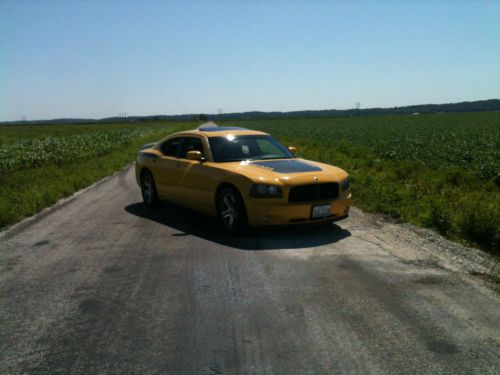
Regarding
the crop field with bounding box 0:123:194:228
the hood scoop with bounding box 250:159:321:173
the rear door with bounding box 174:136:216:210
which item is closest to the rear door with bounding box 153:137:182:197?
the rear door with bounding box 174:136:216:210

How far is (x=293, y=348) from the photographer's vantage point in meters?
3.26

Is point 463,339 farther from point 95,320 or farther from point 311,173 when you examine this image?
point 311,173

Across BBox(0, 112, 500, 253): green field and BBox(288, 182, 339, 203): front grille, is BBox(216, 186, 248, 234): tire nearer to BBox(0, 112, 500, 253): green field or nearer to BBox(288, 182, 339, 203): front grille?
BBox(288, 182, 339, 203): front grille

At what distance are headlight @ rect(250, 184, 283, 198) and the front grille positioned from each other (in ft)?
0.59

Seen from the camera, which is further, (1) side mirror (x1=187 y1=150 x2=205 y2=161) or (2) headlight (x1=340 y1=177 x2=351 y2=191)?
(1) side mirror (x1=187 y1=150 x2=205 y2=161)

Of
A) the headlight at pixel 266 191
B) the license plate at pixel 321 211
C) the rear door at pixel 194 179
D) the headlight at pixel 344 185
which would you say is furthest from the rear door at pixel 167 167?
the headlight at pixel 344 185

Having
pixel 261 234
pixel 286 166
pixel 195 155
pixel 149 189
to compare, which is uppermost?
pixel 195 155

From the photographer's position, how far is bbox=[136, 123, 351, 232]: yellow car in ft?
20.7

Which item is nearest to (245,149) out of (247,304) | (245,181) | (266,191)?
(245,181)

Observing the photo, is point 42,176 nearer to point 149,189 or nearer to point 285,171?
point 149,189

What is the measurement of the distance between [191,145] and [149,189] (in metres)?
1.62

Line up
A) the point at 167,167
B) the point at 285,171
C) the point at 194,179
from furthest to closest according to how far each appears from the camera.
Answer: the point at 167,167, the point at 194,179, the point at 285,171

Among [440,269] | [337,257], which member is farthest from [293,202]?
[440,269]

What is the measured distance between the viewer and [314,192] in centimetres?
649
